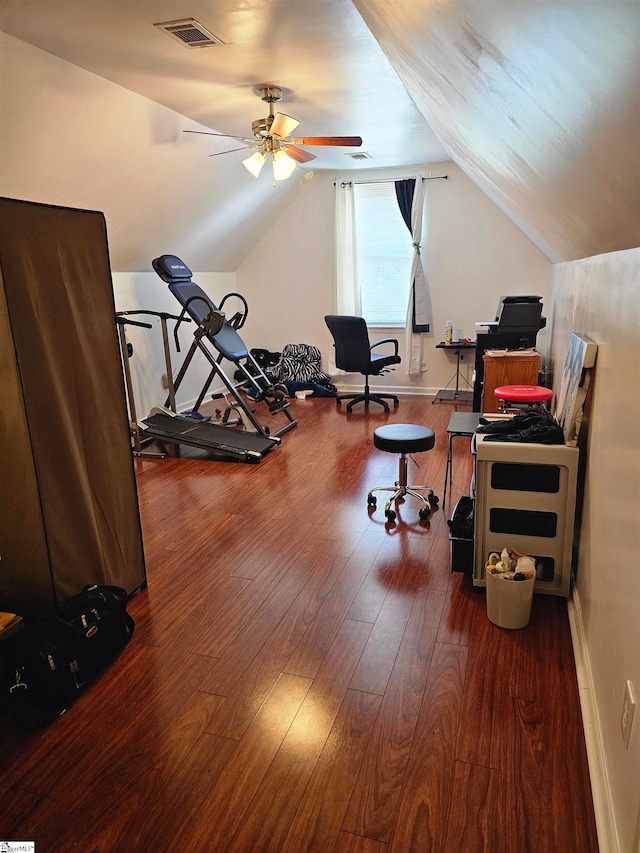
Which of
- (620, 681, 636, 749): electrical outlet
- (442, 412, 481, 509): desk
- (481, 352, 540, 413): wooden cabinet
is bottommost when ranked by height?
(620, 681, 636, 749): electrical outlet

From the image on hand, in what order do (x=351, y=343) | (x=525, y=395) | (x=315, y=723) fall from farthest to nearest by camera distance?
1. (x=351, y=343)
2. (x=525, y=395)
3. (x=315, y=723)

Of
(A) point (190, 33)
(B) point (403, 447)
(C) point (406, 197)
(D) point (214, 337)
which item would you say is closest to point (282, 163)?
(A) point (190, 33)

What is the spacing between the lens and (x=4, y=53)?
107 inches

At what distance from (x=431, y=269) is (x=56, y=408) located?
17.1ft

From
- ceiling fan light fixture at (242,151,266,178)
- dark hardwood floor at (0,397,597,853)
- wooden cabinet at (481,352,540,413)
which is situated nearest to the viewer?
dark hardwood floor at (0,397,597,853)

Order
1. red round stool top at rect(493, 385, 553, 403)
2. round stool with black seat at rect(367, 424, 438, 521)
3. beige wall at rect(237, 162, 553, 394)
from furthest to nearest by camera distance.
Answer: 1. beige wall at rect(237, 162, 553, 394)
2. round stool with black seat at rect(367, 424, 438, 521)
3. red round stool top at rect(493, 385, 553, 403)

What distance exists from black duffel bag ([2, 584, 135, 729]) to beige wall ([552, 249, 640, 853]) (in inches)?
67.4

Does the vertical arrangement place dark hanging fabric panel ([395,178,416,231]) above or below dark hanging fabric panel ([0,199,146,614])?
above

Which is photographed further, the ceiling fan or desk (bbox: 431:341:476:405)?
desk (bbox: 431:341:476:405)

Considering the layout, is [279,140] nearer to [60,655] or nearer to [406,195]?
[406,195]

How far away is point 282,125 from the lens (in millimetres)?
3711

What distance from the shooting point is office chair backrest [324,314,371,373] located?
5.77 m

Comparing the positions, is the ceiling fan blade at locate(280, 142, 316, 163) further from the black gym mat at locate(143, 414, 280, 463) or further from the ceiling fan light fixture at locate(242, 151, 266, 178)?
the black gym mat at locate(143, 414, 280, 463)

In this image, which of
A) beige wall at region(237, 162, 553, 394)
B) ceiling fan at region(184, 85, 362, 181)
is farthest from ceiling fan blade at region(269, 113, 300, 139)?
beige wall at region(237, 162, 553, 394)
